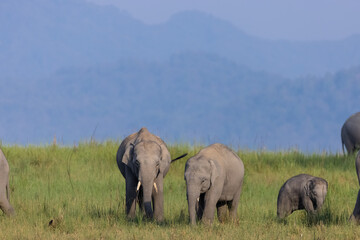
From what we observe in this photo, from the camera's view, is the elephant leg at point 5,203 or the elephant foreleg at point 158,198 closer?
the elephant foreleg at point 158,198

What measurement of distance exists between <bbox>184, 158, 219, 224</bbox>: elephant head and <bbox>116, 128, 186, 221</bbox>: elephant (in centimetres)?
69

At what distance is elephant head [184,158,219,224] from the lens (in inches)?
340

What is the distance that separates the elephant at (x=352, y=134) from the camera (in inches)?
810

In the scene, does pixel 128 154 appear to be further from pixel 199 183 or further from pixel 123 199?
pixel 199 183

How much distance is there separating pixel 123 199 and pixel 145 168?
1.74 meters

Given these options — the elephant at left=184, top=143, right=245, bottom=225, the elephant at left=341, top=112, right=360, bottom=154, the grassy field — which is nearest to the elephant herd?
the elephant at left=184, top=143, right=245, bottom=225

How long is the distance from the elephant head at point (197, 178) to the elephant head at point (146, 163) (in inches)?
26.2

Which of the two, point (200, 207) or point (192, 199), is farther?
point (200, 207)

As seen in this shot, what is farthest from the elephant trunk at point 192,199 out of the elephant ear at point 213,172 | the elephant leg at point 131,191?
the elephant leg at point 131,191

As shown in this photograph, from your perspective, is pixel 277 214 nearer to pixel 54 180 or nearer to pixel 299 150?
pixel 54 180

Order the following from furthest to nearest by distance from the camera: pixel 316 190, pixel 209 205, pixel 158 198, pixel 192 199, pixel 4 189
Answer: pixel 316 190, pixel 4 189, pixel 158 198, pixel 209 205, pixel 192 199

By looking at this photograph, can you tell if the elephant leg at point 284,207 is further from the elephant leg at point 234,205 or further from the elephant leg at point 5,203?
the elephant leg at point 5,203

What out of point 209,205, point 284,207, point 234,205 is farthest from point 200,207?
point 284,207

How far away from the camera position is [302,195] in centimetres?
1088
